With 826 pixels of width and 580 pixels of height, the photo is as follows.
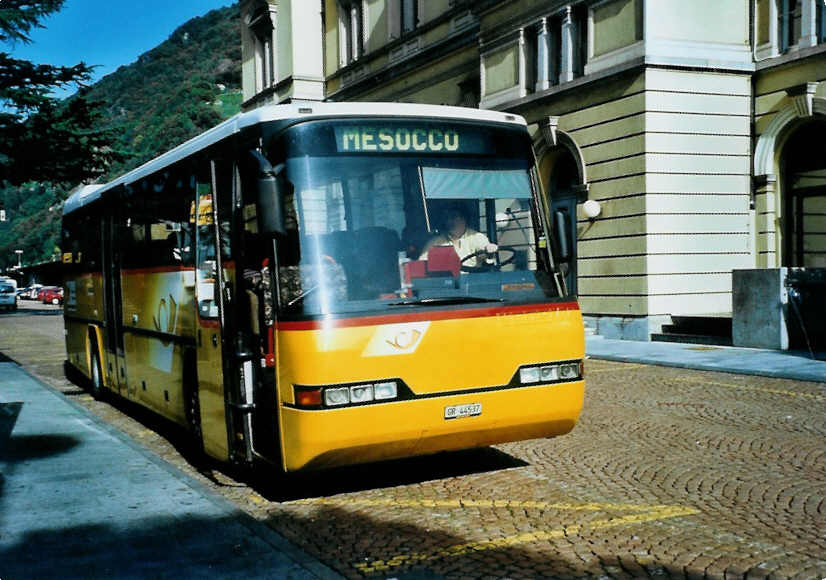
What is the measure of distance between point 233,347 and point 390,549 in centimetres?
226

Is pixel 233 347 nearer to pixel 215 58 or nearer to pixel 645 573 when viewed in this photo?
pixel 645 573

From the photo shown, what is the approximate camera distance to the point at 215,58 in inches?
5192

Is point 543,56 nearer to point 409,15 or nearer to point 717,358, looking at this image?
point 409,15

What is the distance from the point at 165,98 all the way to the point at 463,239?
123 metres

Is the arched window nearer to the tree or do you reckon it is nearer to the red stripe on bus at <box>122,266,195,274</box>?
the red stripe on bus at <box>122,266,195,274</box>

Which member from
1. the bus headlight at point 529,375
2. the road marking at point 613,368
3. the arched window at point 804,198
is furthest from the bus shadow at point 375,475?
the arched window at point 804,198

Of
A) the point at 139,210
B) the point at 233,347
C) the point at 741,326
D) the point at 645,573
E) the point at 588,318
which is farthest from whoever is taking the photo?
the point at 588,318

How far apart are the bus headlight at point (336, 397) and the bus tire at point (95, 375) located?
23.8 ft

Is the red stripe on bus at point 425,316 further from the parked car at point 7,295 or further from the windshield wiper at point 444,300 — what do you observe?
the parked car at point 7,295

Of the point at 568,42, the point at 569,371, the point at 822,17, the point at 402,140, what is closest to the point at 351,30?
the point at 568,42

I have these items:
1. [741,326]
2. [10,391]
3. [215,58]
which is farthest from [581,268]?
[215,58]

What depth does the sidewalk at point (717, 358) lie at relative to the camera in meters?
13.5

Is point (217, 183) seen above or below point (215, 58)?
below

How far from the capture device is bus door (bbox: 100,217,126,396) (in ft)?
34.8
